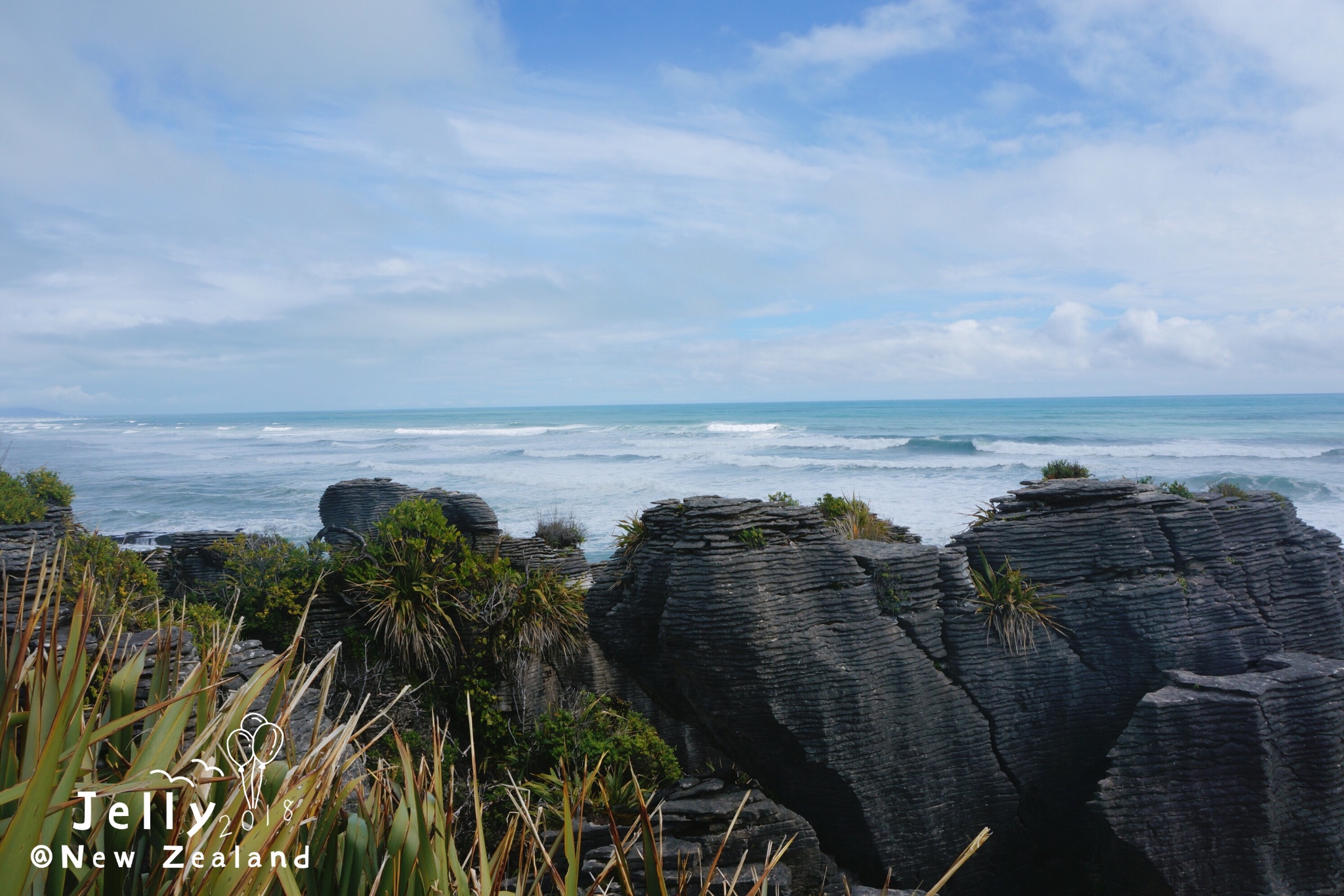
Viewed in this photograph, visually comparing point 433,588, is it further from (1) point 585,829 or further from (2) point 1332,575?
(2) point 1332,575

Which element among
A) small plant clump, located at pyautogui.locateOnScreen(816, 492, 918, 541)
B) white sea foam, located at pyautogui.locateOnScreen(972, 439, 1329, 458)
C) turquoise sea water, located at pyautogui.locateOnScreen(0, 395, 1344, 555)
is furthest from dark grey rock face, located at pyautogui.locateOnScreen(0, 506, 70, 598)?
white sea foam, located at pyautogui.locateOnScreen(972, 439, 1329, 458)

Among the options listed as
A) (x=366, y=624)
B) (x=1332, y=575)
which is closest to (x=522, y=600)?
(x=366, y=624)

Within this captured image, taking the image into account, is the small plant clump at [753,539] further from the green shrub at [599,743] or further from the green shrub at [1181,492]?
the green shrub at [1181,492]

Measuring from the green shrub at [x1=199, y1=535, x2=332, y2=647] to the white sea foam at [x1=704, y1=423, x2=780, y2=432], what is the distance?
178 ft

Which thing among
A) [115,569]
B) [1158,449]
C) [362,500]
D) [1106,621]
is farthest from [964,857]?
[1158,449]

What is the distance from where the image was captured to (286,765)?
74.9 inches

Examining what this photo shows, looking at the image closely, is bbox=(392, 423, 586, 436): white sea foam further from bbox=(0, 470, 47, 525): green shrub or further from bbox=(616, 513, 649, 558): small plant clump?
bbox=(616, 513, 649, 558): small plant clump

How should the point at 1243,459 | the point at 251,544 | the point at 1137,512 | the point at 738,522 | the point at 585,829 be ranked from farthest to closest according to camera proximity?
the point at 1243,459 < the point at 251,544 < the point at 1137,512 < the point at 738,522 < the point at 585,829

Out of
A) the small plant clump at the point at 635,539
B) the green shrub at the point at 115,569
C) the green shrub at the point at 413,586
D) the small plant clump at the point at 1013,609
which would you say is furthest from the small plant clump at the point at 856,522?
the green shrub at the point at 115,569

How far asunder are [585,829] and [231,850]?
18.3 ft

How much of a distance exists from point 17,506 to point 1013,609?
10.6 m

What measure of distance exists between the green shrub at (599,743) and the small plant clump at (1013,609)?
3.47 metres

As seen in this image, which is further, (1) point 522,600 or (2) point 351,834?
(1) point 522,600

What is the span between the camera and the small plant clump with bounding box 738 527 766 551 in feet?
23.5
